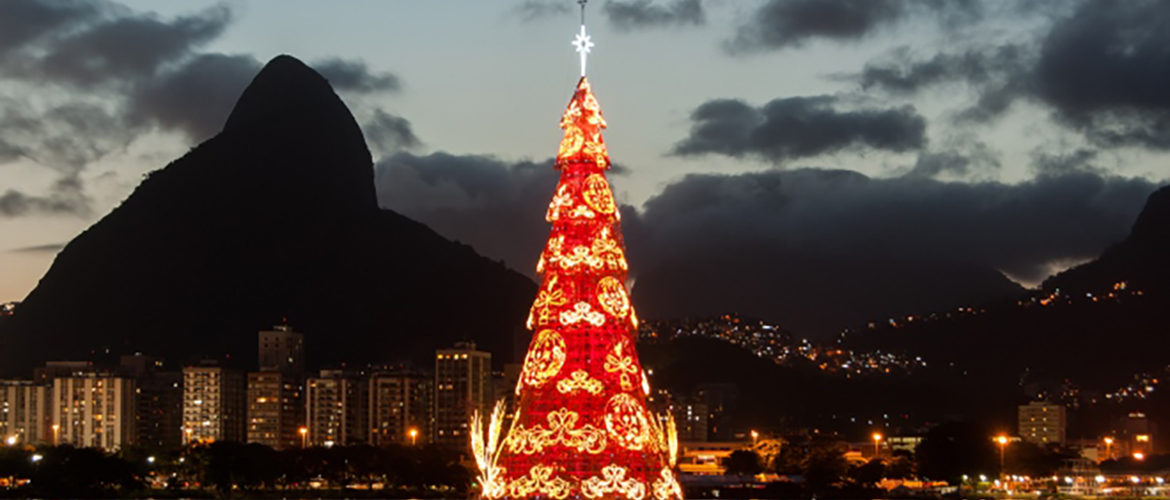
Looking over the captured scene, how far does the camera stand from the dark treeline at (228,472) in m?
55.9

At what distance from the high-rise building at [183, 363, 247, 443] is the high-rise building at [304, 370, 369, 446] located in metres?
6.64

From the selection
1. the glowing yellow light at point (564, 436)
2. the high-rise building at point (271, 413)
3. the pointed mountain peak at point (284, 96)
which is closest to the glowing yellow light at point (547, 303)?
the glowing yellow light at point (564, 436)

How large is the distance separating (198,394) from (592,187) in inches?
3351

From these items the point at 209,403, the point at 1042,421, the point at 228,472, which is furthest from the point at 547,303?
the point at 1042,421

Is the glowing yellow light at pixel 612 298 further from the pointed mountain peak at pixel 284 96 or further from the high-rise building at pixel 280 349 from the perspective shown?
the pointed mountain peak at pixel 284 96

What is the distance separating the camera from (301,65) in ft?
520

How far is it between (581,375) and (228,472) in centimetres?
3324

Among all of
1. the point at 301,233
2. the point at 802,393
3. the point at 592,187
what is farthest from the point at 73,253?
the point at 592,187

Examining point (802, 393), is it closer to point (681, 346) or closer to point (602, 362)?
point (681, 346)

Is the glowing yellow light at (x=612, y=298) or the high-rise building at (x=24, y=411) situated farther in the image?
the high-rise building at (x=24, y=411)

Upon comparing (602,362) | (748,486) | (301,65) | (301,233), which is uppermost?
(301,65)

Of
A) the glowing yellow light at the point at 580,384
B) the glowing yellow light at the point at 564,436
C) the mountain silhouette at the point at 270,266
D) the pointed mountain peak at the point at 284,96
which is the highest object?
the pointed mountain peak at the point at 284,96

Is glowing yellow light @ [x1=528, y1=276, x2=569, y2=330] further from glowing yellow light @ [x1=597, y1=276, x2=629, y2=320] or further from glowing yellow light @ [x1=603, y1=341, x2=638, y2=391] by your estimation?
glowing yellow light @ [x1=603, y1=341, x2=638, y2=391]

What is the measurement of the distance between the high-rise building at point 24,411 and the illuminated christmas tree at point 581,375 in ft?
292
